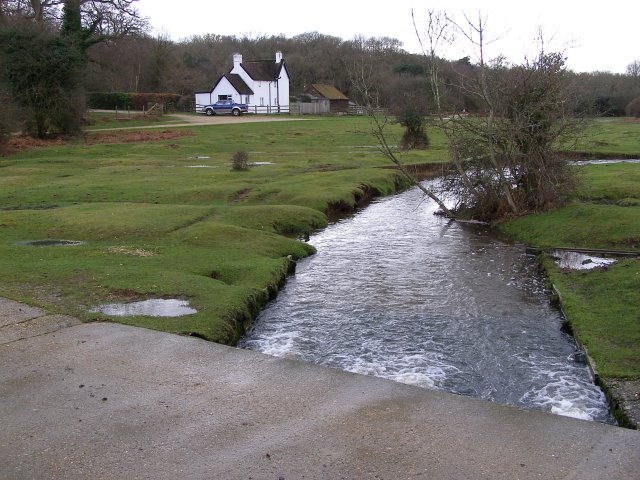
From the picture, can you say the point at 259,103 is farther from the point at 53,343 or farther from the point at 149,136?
the point at 53,343

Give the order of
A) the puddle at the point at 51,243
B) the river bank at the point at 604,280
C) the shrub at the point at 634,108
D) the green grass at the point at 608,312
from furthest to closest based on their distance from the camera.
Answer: the shrub at the point at 634,108
the puddle at the point at 51,243
the green grass at the point at 608,312
the river bank at the point at 604,280

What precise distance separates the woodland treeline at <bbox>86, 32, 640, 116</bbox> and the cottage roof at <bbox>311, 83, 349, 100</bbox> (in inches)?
85.7

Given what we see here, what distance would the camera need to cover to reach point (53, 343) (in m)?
8.80

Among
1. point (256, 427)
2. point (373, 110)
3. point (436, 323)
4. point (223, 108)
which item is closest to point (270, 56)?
point (223, 108)

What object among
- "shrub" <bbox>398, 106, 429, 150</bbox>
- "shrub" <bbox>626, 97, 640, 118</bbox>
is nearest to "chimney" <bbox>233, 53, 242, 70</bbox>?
"shrub" <bbox>626, 97, 640, 118</bbox>

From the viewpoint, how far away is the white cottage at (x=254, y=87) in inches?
3511

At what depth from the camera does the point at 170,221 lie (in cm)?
1855

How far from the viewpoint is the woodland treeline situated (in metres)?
67.1

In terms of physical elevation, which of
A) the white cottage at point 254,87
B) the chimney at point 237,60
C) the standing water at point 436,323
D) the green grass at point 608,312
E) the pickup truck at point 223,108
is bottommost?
the standing water at point 436,323

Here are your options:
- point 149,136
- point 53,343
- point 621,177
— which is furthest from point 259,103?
point 53,343

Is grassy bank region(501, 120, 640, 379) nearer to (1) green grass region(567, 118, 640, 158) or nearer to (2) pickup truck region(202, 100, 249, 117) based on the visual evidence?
(1) green grass region(567, 118, 640, 158)

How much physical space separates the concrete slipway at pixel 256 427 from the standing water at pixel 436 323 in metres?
2.02

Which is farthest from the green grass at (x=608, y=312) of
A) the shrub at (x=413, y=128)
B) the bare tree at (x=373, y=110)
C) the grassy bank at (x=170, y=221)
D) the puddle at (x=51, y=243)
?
the shrub at (x=413, y=128)

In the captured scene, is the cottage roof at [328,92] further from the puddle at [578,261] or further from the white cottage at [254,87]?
the puddle at [578,261]
